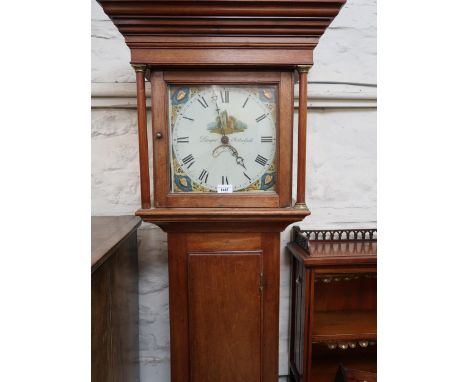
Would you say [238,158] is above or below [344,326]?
above

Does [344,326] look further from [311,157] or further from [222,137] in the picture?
[222,137]

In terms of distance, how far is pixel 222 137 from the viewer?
0.95 meters

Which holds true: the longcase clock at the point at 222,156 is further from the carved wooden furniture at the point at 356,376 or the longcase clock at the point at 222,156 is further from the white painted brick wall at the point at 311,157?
the white painted brick wall at the point at 311,157

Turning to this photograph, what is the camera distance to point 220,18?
0.85 m

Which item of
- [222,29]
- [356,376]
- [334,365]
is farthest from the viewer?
[334,365]

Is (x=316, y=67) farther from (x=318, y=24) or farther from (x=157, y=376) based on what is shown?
(x=157, y=376)

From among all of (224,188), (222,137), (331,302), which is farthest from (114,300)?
(331,302)

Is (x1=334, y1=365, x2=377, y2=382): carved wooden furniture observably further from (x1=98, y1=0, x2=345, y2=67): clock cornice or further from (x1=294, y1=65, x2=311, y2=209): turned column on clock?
(x1=98, y1=0, x2=345, y2=67): clock cornice

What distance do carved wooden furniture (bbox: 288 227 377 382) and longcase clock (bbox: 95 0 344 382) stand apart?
0.20 m

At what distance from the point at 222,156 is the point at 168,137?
18 cm

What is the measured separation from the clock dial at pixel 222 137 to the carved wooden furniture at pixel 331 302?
0.43 meters

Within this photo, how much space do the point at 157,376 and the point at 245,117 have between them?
129cm

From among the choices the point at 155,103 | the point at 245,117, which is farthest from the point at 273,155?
the point at 155,103

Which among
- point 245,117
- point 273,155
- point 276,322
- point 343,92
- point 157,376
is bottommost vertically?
point 157,376
